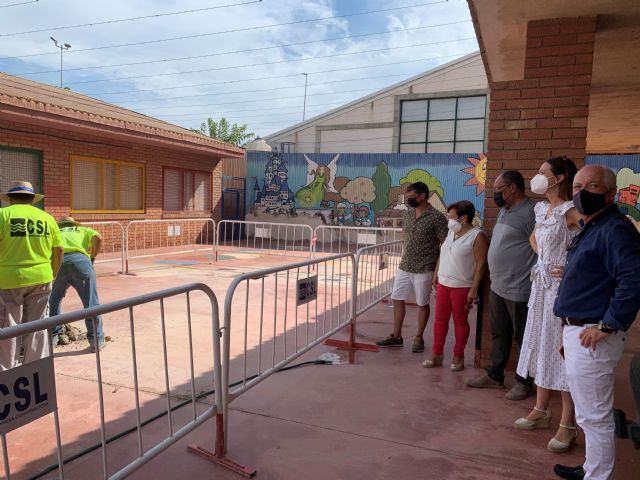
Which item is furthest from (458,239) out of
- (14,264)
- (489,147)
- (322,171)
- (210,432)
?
(322,171)

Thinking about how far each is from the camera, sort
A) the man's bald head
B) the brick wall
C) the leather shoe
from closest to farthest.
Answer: the man's bald head < the leather shoe < the brick wall

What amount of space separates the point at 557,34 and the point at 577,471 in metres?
3.58

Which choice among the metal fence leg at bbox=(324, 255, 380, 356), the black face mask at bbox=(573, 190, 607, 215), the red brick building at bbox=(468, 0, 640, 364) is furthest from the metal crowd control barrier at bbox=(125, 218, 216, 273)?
the black face mask at bbox=(573, 190, 607, 215)

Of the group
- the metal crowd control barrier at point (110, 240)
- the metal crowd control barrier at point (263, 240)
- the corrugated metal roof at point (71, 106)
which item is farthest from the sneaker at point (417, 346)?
the metal crowd control barrier at point (110, 240)

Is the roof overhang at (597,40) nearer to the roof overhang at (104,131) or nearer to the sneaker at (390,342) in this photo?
the sneaker at (390,342)

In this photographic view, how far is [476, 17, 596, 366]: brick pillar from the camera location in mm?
4137

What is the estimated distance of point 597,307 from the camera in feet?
7.94

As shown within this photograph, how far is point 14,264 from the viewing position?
3.86 metres

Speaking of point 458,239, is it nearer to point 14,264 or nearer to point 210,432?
point 210,432

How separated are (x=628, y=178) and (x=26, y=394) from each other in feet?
59.5

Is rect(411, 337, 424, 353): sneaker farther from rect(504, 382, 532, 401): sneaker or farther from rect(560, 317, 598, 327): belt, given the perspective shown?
rect(560, 317, 598, 327): belt

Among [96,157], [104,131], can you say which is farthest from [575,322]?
[96,157]

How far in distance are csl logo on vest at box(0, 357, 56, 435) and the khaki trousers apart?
221cm

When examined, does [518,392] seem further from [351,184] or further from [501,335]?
[351,184]
